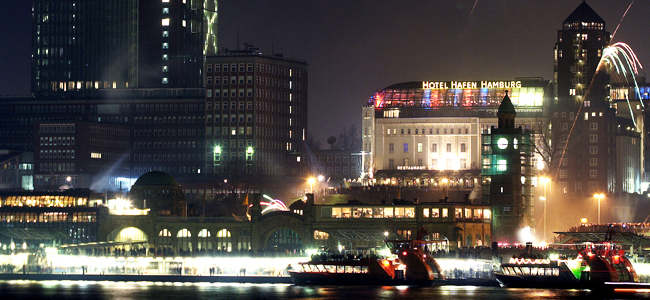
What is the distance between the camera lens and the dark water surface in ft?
485

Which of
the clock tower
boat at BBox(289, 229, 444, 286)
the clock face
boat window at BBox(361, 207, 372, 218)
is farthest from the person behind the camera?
the clock face

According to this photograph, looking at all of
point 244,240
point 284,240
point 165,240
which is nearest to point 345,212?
point 284,240

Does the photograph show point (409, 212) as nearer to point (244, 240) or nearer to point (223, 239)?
point (244, 240)

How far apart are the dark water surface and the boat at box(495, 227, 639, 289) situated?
1.40 metres

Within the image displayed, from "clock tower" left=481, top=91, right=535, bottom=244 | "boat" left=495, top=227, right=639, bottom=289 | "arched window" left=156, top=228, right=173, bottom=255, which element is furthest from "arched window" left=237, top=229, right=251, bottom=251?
"boat" left=495, top=227, right=639, bottom=289

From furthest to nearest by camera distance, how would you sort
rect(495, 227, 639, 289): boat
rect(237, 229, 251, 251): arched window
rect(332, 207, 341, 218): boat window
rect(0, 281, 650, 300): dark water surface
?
rect(237, 229, 251, 251): arched window < rect(332, 207, 341, 218): boat window < rect(495, 227, 639, 289): boat < rect(0, 281, 650, 300): dark water surface

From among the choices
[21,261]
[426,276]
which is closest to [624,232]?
[426,276]

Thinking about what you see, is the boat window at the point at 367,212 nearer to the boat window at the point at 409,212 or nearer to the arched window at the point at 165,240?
the boat window at the point at 409,212

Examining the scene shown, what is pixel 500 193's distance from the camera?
19138cm

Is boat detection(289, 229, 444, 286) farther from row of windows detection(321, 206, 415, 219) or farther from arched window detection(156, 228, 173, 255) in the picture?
arched window detection(156, 228, 173, 255)

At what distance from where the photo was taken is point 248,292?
155750 mm

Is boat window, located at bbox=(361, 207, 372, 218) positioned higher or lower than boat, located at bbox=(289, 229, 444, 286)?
higher

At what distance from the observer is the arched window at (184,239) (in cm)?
19775

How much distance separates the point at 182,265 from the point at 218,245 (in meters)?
20.5
